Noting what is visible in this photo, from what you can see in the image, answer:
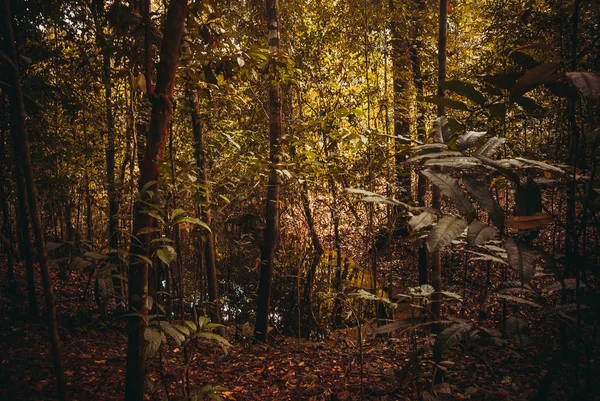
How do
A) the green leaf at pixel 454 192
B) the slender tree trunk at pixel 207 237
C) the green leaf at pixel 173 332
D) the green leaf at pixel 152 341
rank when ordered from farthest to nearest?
the slender tree trunk at pixel 207 237 < the green leaf at pixel 173 332 < the green leaf at pixel 152 341 < the green leaf at pixel 454 192

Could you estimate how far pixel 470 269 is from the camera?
8836 millimetres

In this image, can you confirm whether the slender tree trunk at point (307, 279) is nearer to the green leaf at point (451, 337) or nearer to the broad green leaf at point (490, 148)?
the green leaf at point (451, 337)

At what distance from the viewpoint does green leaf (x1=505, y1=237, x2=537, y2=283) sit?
37.5 inches

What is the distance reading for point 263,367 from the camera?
4.46m

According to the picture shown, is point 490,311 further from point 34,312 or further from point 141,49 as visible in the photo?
point 34,312

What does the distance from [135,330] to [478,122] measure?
533 centimetres

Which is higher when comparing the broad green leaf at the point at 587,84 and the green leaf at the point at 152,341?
the broad green leaf at the point at 587,84

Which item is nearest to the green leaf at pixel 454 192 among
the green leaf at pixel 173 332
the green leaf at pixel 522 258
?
A: the green leaf at pixel 522 258

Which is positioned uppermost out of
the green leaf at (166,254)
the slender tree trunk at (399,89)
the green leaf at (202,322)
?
the slender tree trunk at (399,89)

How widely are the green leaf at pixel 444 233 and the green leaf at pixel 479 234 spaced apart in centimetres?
2

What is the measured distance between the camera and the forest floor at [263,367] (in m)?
3.19

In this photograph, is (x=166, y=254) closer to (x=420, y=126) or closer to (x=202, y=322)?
(x=202, y=322)

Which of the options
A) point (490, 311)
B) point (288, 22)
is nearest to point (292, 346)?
point (490, 311)

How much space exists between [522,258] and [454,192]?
0.81 feet
